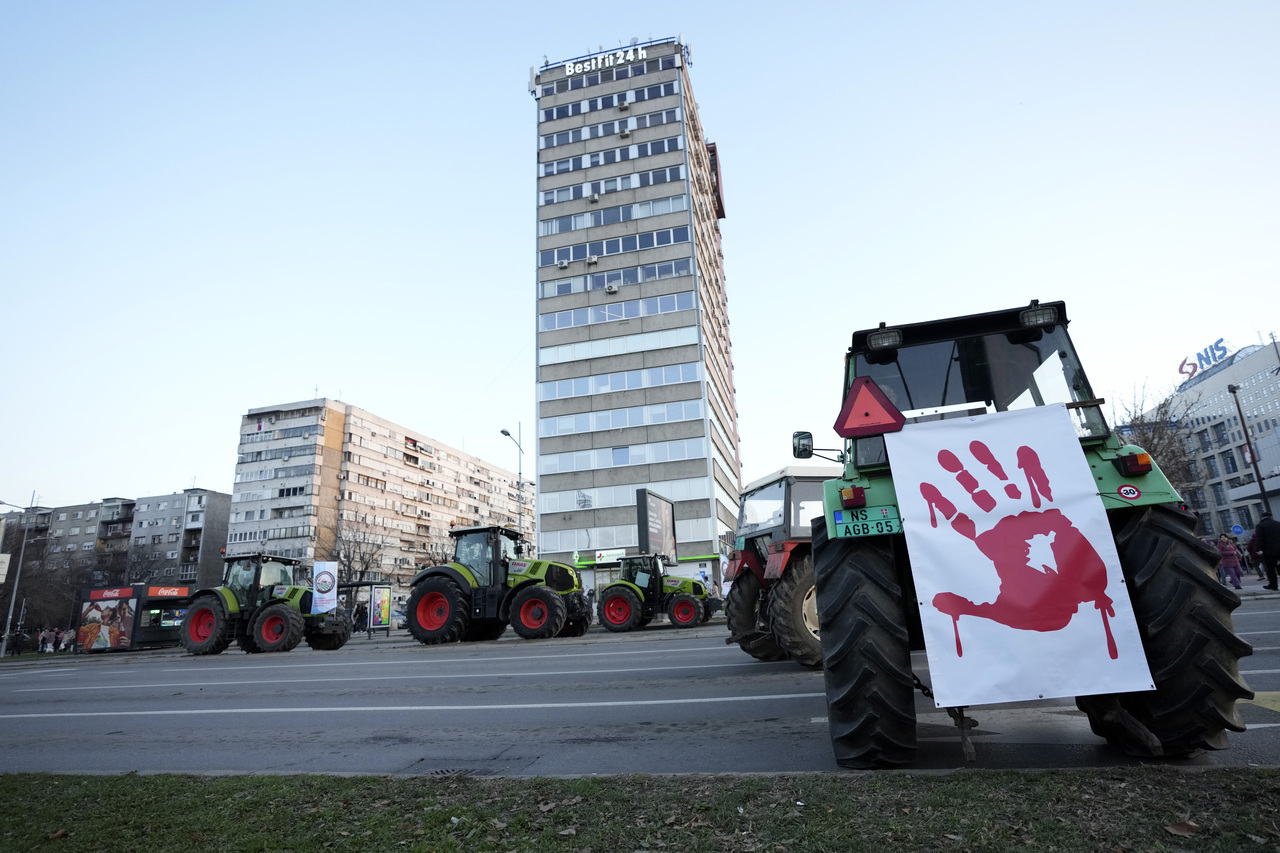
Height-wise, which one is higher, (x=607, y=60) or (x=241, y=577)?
(x=607, y=60)

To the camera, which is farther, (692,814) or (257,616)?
(257,616)

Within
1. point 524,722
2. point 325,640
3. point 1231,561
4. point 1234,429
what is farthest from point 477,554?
point 1234,429

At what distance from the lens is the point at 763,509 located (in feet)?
33.9

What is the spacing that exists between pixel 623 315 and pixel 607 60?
25.6 metres

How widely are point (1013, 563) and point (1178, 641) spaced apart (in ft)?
2.69

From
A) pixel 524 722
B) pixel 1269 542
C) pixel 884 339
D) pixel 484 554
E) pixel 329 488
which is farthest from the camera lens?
pixel 329 488

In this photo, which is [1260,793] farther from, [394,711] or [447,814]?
[394,711]

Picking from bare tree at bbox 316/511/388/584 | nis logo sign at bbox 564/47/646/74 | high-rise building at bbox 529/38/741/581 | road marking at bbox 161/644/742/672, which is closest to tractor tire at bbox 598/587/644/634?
road marking at bbox 161/644/742/672

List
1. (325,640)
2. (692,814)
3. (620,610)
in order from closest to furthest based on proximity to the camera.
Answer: (692,814)
(325,640)
(620,610)

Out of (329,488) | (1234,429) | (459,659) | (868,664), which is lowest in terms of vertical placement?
(459,659)

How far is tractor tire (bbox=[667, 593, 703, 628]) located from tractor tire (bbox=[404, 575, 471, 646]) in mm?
6266

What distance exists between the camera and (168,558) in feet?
337

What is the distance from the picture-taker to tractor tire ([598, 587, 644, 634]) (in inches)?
833

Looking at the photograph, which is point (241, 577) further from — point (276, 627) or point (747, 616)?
point (747, 616)
